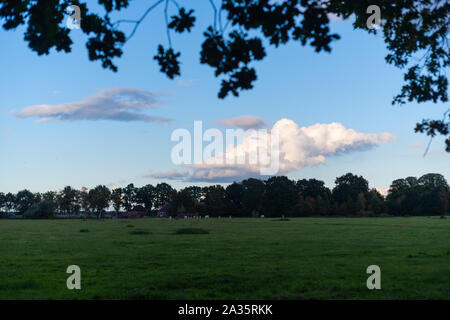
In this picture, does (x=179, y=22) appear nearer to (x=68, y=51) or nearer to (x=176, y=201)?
(x=68, y=51)

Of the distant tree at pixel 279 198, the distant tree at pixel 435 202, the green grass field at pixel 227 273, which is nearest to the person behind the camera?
the green grass field at pixel 227 273

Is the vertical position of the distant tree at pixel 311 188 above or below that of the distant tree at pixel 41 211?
above

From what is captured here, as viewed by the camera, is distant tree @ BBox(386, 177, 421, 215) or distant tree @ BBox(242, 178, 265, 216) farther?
distant tree @ BBox(242, 178, 265, 216)

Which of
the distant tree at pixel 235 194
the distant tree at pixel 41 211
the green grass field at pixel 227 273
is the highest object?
the distant tree at pixel 235 194

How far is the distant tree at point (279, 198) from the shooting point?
15462 cm

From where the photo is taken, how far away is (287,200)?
155000 mm

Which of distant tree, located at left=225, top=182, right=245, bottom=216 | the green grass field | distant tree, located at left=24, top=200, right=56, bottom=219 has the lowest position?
distant tree, located at left=24, top=200, right=56, bottom=219

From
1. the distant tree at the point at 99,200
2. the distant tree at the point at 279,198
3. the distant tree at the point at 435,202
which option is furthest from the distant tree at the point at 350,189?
the distant tree at the point at 99,200

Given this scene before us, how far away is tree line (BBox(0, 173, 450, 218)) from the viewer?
145m

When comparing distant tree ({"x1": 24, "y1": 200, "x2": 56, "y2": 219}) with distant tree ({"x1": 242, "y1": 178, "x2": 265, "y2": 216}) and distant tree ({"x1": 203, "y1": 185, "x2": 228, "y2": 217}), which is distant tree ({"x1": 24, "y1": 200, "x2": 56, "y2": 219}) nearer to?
distant tree ({"x1": 203, "y1": 185, "x2": 228, "y2": 217})

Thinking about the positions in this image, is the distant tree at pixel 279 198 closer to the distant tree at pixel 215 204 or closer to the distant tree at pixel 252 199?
the distant tree at pixel 252 199

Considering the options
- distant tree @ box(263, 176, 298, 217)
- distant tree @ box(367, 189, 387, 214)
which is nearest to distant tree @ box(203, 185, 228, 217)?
distant tree @ box(263, 176, 298, 217)
